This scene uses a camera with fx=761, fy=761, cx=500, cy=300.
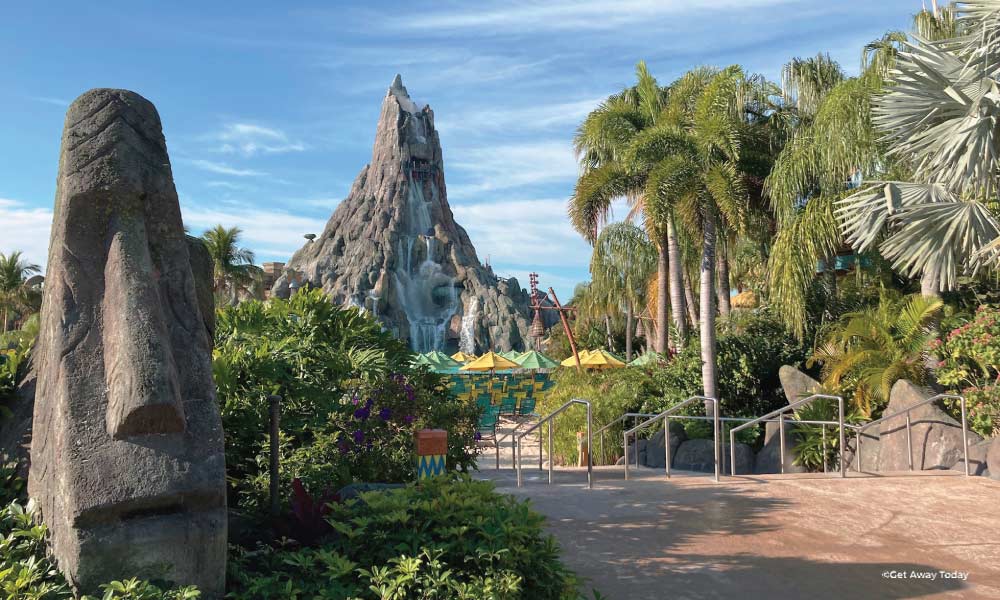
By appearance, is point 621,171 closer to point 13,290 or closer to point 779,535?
point 779,535

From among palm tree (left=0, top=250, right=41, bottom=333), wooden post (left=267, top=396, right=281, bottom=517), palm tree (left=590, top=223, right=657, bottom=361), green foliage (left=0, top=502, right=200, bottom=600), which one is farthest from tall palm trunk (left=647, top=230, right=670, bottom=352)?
palm tree (left=0, top=250, right=41, bottom=333)

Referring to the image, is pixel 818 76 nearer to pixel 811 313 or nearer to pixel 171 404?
pixel 811 313

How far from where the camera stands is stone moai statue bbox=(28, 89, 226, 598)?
388cm

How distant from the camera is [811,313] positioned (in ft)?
56.2

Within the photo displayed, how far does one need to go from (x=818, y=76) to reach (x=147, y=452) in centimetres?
1886

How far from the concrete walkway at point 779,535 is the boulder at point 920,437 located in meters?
1.54

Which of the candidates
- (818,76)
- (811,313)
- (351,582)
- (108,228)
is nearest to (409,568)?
(351,582)

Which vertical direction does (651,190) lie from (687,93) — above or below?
below

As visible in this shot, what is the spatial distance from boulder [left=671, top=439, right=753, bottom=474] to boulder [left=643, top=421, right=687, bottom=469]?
0.70 feet

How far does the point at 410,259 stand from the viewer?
248 ft

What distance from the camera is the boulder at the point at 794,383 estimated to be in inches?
587

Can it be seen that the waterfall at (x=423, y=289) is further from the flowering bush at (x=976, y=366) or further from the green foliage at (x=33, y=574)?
the green foliage at (x=33, y=574)

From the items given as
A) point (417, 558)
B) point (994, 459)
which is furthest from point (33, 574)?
point (994, 459)

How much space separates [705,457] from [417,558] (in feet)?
36.9
